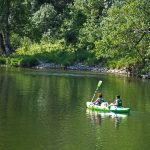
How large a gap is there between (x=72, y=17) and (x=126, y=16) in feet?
93.2

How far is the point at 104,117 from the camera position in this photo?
37438mm

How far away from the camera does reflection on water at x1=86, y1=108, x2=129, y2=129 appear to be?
3528cm

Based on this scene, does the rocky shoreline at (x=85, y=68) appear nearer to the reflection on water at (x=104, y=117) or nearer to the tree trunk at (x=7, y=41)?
the tree trunk at (x=7, y=41)

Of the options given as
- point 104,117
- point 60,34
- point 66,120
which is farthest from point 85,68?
point 66,120

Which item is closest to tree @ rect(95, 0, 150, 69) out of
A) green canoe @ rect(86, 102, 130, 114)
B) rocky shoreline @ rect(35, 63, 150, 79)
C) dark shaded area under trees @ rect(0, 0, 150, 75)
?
dark shaded area under trees @ rect(0, 0, 150, 75)

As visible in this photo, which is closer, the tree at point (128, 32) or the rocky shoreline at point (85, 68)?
the tree at point (128, 32)

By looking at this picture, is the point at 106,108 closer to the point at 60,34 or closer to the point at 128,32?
the point at 128,32

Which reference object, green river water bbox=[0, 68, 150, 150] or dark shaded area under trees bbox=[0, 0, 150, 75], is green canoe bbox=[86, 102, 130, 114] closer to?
green river water bbox=[0, 68, 150, 150]

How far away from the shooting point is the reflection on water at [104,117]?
35.3 metres

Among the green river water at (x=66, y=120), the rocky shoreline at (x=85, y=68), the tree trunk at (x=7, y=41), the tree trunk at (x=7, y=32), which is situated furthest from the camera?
the tree trunk at (x=7, y=41)

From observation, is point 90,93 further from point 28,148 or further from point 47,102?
point 28,148

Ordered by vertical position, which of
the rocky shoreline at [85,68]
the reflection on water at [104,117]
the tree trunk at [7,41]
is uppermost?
the tree trunk at [7,41]

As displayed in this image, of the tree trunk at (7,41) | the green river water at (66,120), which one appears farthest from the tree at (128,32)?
the tree trunk at (7,41)

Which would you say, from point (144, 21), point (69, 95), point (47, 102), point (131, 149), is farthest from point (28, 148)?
point (144, 21)
